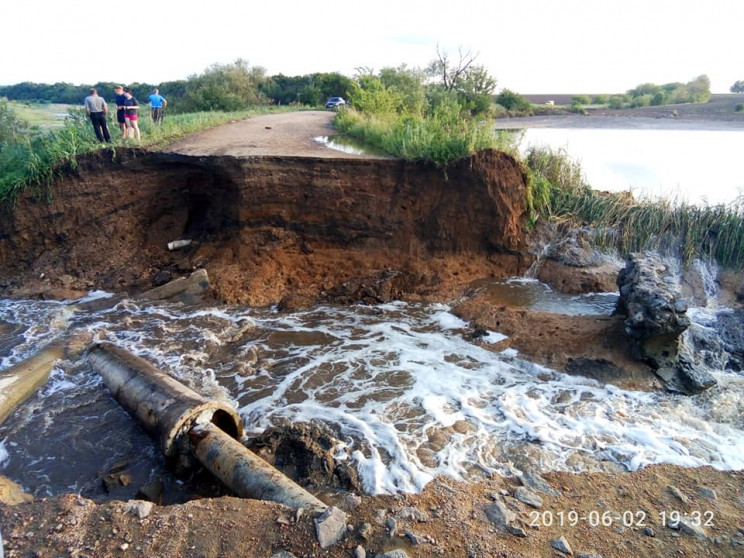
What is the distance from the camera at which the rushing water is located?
463 cm

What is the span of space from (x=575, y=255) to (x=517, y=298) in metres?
1.63

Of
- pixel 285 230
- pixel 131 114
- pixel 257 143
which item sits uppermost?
pixel 131 114

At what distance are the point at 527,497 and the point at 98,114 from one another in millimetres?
9730

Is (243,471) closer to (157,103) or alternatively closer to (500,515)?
(500,515)

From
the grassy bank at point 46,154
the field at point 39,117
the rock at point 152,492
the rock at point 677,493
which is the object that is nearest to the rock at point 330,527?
the rock at point 152,492

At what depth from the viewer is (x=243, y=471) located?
408cm

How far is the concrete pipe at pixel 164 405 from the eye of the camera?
4.59 metres

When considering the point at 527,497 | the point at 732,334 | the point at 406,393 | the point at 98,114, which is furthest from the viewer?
the point at 98,114

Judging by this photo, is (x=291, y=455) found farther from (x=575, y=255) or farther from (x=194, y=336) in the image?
(x=575, y=255)

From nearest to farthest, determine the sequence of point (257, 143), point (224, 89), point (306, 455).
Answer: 1. point (306, 455)
2. point (257, 143)
3. point (224, 89)

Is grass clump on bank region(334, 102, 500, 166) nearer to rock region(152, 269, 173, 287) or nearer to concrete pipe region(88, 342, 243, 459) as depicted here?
rock region(152, 269, 173, 287)

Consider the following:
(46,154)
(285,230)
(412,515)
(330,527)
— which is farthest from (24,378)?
(46,154)

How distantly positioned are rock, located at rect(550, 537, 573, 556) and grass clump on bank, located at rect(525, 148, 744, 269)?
6892 millimetres

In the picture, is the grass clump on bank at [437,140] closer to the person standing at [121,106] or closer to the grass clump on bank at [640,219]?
the grass clump on bank at [640,219]
